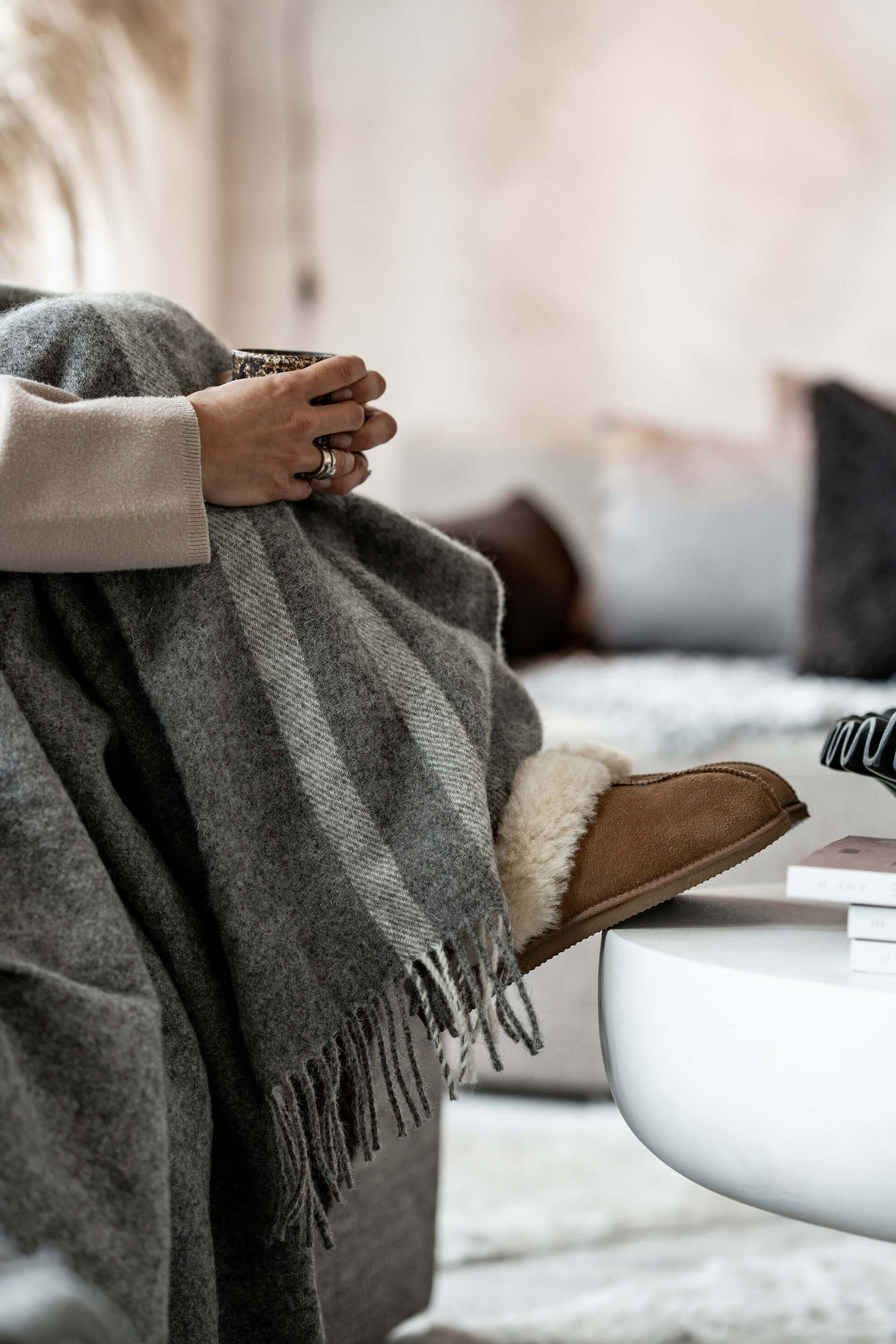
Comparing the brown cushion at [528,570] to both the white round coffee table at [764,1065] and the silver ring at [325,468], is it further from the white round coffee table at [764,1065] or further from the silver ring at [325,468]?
the white round coffee table at [764,1065]

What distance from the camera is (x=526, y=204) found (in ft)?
8.87

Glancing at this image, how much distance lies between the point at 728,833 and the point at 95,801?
37 cm

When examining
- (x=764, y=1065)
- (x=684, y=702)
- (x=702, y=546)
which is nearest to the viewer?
(x=764, y=1065)

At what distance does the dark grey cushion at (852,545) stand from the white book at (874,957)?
1.21 m

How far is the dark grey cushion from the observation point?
1.78 m

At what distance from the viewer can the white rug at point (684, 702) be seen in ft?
4.79

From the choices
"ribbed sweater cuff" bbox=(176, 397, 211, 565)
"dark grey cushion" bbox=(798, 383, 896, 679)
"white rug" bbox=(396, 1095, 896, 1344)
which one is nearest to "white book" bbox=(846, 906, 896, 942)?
"ribbed sweater cuff" bbox=(176, 397, 211, 565)

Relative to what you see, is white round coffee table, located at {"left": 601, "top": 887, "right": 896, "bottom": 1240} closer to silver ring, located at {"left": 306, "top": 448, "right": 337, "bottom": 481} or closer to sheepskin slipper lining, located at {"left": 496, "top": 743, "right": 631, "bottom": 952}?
sheepskin slipper lining, located at {"left": 496, "top": 743, "right": 631, "bottom": 952}

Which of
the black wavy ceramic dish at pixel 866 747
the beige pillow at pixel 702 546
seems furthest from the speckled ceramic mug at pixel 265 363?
the beige pillow at pixel 702 546

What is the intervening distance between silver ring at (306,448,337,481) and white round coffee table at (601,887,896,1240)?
35 centimetres

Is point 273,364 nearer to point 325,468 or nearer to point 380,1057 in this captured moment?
point 325,468

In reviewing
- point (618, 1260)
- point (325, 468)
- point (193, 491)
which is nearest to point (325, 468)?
point (325, 468)

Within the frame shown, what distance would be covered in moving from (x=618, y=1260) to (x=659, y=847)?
1.96 ft

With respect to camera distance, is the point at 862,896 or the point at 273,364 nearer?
the point at 862,896
